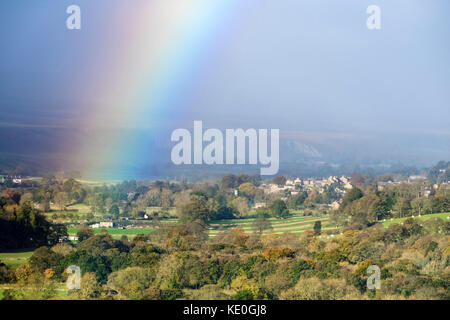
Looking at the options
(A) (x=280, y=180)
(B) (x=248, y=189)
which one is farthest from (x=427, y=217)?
(A) (x=280, y=180)

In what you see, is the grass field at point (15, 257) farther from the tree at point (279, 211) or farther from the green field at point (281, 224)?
the tree at point (279, 211)

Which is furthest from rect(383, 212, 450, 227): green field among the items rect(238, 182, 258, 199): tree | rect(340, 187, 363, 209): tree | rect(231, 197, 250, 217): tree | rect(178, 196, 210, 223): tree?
rect(238, 182, 258, 199): tree

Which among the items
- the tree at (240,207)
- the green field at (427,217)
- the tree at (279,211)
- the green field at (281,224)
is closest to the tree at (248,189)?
the tree at (240,207)

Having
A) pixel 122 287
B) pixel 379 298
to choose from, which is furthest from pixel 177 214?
pixel 379 298

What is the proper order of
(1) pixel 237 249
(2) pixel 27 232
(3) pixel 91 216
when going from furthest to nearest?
(3) pixel 91 216 → (2) pixel 27 232 → (1) pixel 237 249

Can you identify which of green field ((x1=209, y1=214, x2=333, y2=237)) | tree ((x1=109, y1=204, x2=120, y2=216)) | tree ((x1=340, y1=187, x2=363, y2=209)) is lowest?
green field ((x1=209, y1=214, x2=333, y2=237))

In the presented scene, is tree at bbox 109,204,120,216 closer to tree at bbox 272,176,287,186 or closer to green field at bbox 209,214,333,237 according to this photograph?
green field at bbox 209,214,333,237

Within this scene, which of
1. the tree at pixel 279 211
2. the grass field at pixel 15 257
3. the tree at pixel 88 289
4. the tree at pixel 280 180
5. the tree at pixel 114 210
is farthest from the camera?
the tree at pixel 280 180
